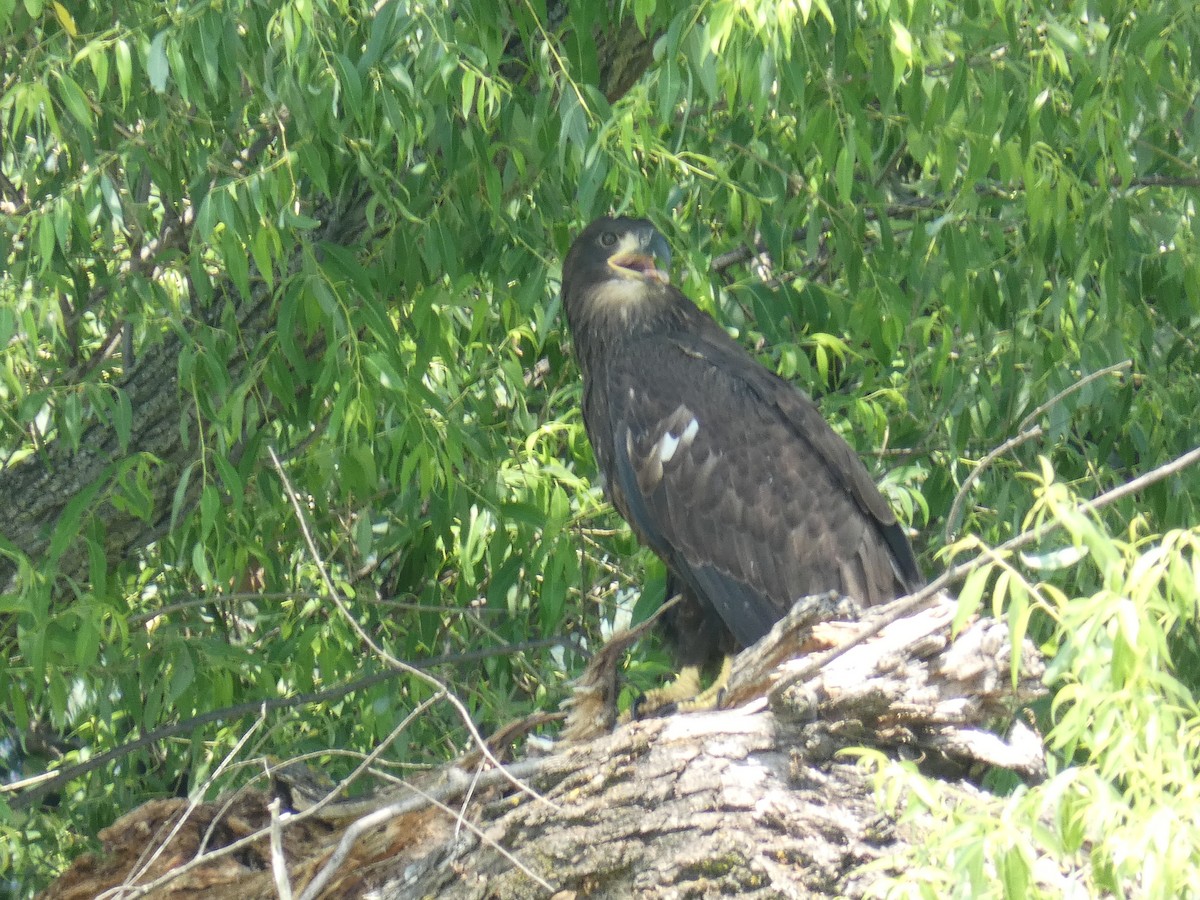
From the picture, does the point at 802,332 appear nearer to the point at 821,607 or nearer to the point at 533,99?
the point at 533,99

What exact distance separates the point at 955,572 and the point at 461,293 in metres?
1.98

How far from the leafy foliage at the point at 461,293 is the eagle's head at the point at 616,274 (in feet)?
0.55

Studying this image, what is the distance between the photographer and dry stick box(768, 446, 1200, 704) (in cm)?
192

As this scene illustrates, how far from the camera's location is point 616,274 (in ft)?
15.1

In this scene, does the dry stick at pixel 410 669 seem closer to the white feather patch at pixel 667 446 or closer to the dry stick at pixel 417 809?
the dry stick at pixel 417 809

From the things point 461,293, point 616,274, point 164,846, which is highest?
point 461,293

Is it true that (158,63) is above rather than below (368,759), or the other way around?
above

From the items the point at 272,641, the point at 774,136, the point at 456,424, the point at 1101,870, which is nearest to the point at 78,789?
the point at 272,641

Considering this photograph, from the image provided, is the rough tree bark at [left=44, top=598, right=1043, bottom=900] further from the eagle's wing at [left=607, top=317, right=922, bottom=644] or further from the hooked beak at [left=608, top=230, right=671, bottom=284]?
the hooked beak at [left=608, top=230, right=671, bottom=284]

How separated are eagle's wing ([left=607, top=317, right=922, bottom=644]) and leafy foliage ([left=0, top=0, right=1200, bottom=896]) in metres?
0.18

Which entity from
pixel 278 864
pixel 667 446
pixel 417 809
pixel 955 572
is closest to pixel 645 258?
pixel 667 446

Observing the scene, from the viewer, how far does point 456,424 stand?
3.79 meters

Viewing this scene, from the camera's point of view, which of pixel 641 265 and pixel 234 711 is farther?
pixel 641 265

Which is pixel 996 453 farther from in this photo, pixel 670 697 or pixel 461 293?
pixel 670 697
